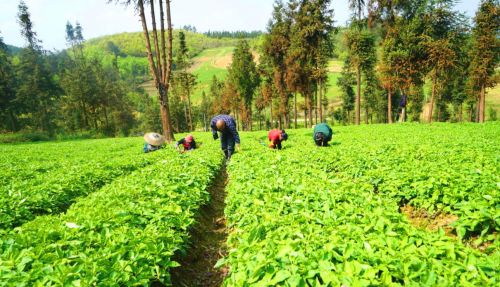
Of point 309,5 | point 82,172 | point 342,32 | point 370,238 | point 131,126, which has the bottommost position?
point 131,126

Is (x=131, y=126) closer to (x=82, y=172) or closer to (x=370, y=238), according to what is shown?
(x=82, y=172)

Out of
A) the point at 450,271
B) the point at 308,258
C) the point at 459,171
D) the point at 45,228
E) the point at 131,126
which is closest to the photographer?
the point at 450,271

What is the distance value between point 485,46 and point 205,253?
42.3 m

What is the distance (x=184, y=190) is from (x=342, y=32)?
35325 mm

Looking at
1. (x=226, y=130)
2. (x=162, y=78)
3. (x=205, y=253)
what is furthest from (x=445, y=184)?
(x=162, y=78)

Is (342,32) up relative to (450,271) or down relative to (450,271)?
up

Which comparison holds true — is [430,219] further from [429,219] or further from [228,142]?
[228,142]

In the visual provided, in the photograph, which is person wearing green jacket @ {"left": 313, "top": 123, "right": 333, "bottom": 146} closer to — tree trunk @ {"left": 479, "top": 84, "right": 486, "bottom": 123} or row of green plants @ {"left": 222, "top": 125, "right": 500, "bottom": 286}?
row of green plants @ {"left": 222, "top": 125, "right": 500, "bottom": 286}

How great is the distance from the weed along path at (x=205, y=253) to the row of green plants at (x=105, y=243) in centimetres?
44

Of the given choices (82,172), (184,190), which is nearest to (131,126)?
(82,172)

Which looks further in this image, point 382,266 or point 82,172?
point 82,172

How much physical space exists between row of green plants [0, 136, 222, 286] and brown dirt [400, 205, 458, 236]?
4758 mm

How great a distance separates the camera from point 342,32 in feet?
117

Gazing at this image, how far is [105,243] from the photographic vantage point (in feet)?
13.0
